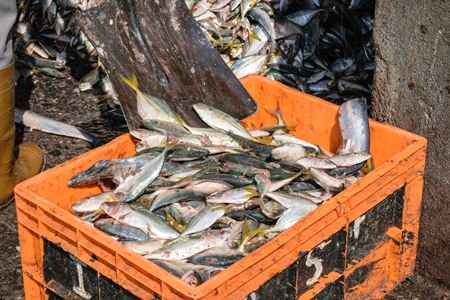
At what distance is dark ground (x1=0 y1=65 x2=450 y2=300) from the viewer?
3736mm

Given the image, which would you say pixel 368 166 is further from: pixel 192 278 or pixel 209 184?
pixel 192 278

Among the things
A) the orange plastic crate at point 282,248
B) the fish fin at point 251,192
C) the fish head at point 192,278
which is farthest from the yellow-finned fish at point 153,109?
the fish head at point 192,278

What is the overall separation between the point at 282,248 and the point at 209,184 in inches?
23.8

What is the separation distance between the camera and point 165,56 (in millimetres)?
4180

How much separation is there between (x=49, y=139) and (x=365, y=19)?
2551 millimetres

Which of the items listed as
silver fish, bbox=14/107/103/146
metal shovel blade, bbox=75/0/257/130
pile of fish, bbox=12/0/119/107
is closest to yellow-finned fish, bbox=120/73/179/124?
metal shovel blade, bbox=75/0/257/130

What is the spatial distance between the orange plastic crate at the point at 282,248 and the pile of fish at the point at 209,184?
125 millimetres

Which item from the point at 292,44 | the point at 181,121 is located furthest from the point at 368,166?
the point at 292,44

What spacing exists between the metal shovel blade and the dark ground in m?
1.11

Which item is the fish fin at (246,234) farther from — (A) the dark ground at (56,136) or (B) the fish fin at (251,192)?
(A) the dark ground at (56,136)

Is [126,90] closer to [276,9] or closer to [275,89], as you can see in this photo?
[275,89]

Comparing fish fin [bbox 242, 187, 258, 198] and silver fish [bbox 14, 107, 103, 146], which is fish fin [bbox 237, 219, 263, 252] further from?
silver fish [bbox 14, 107, 103, 146]

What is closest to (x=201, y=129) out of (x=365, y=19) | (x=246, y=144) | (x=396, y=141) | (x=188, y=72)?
(x=246, y=144)

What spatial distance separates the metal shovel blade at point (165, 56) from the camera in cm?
401
